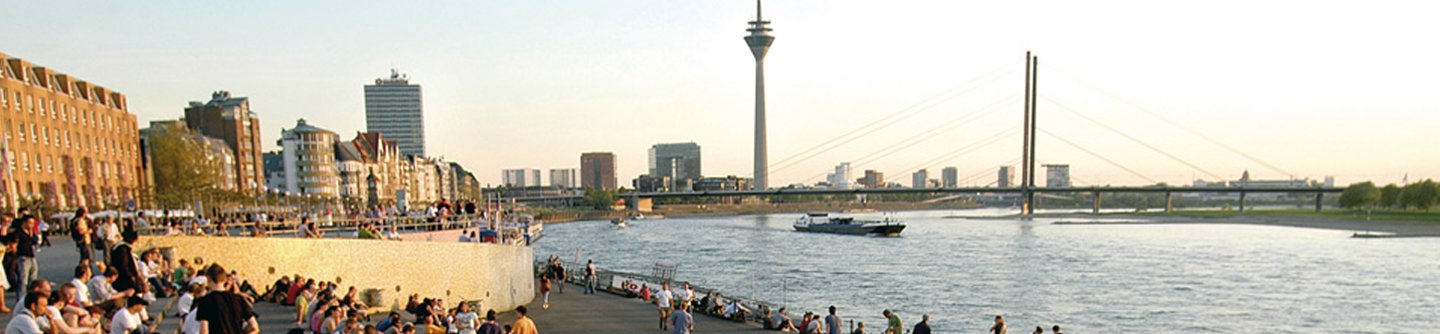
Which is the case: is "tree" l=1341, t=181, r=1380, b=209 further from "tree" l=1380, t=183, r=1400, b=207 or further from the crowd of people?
the crowd of people

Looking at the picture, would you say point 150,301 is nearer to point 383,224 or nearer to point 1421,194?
point 383,224

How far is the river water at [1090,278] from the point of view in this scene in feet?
102

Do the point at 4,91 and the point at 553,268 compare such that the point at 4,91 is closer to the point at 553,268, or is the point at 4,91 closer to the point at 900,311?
the point at 553,268

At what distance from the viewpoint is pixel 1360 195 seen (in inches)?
3728

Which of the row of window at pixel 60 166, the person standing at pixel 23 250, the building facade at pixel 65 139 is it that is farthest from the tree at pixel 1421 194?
the person standing at pixel 23 250

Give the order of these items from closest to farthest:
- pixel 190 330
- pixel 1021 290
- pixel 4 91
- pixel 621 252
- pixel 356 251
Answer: pixel 190 330, pixel 356 251, pixel 4 91, pixel 1021 290, pixel 621 252

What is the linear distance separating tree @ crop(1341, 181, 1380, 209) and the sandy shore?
108 inches

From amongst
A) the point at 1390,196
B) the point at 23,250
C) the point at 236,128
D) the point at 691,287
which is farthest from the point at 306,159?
the point at 1390,196

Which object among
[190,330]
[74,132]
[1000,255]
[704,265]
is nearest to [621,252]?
[704,265]

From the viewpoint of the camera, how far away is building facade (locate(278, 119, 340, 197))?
93.2m

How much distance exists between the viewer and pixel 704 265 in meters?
52.5

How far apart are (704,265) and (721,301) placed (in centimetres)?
2623

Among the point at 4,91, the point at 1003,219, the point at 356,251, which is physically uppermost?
the point at 4,91

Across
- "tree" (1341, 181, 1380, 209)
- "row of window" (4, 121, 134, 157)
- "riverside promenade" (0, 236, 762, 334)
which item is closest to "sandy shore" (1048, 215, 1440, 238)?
"tree" (1341, 181, 1380, 209)
